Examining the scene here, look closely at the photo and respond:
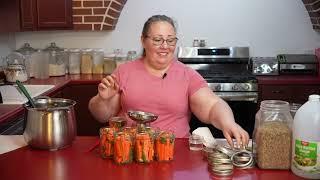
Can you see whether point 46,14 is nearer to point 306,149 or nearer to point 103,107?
point 103,107

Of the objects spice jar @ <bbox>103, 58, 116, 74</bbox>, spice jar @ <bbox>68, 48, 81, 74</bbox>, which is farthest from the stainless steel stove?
spice jar @ <bbox>68, 48, 81, 74</bbox>

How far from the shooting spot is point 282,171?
1.49m

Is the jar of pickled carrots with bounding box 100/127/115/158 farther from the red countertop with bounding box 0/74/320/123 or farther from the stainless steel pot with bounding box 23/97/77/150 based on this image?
the red countertop with bounding box 0/74/320/123

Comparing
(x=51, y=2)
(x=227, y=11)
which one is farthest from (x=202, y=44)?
(x=51, y=2)

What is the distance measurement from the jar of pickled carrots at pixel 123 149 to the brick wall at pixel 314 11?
9.78 ft

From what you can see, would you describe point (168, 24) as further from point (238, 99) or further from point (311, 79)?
point (311, 79)

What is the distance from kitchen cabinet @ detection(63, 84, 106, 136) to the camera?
3812 millimetres

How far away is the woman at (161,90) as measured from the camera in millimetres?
2164

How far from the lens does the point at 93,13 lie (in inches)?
162

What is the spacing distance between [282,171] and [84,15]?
3.04 m

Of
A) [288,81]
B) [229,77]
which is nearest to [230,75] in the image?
[229,77]

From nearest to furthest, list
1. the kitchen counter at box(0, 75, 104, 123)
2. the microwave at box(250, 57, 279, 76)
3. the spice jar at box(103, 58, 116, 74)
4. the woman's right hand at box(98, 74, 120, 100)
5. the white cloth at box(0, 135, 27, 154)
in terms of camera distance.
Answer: the white cloth at box(0, 135, 27, 154) < the woman's right hand at box(98, 74, 120, 100) < the kitchen counter at box(0, 75, 104, 123) < the microwave at box(250, 57, 279, 76) < the spice jar at box(103, 58, 116, 74)

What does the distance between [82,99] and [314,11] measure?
2.33m

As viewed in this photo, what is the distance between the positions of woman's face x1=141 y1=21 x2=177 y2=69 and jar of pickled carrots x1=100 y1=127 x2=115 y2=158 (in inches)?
26.9
